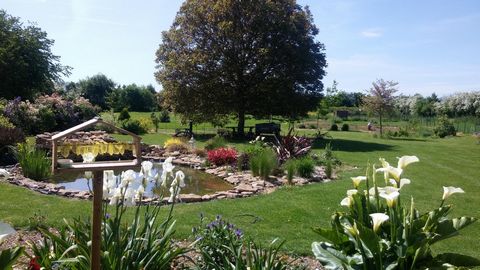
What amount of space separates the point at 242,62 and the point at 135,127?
7.54 meters

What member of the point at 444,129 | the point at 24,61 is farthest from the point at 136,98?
the point at 444,129

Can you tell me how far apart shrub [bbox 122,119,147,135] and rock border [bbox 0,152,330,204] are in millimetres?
12008

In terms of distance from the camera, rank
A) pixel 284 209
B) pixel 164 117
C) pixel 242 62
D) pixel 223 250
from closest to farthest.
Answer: pixel 223 250 → pixel 284 209 → pixel 242 62 → pixel 164 117

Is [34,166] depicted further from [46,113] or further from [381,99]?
[381,99]

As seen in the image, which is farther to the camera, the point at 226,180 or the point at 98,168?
the point at 226,180

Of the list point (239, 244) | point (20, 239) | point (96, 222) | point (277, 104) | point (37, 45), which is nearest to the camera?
point (96, 222)

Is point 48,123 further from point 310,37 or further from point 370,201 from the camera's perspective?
point 370,201

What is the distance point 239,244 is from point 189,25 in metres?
21.7

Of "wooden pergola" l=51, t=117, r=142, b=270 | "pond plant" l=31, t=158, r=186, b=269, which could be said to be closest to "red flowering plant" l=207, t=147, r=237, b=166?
"pond plant" l=31, t=158, r=186, b=269

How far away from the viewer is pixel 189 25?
944 inches

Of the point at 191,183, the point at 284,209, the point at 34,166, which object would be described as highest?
the point at 34,166

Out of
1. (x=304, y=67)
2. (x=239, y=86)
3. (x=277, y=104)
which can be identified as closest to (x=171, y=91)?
(x=239, y=86)

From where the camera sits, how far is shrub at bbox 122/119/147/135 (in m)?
24.6

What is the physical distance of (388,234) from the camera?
3.01 m
